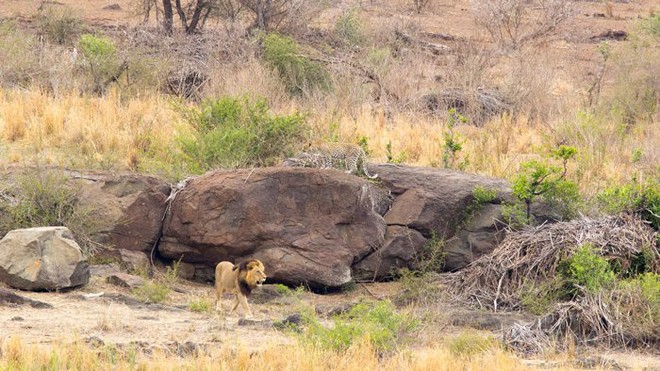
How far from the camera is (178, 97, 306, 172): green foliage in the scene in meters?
14.2

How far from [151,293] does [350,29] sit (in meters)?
19.7

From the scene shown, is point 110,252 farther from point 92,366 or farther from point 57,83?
point 57,83

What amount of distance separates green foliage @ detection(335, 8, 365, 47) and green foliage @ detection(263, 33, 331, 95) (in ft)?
21.7

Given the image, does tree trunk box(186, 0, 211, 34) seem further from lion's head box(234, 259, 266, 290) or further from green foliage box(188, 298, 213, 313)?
lion's head box(234, 259, 266, 290)

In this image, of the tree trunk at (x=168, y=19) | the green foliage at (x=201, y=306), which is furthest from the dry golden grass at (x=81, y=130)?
the tree trunk at (x=168, y=19)

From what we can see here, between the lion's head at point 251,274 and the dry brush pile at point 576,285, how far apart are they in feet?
7.88

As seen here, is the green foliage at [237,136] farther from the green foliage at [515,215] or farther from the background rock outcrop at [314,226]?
the green foliage at [515,215]

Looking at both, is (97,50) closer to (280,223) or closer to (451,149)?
(451,149)

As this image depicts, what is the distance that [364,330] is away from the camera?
8.74m

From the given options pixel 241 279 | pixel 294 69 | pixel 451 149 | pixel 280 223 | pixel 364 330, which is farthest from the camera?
pixel 294 69

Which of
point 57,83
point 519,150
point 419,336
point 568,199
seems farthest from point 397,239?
point 57,83

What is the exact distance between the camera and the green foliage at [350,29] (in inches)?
1160

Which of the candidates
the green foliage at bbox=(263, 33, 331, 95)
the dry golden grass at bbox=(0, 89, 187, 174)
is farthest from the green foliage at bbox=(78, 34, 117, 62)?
the green foliage at bbox=(263, 33, 331, 95)

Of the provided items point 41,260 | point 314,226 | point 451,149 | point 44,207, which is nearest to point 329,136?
point 451,149
